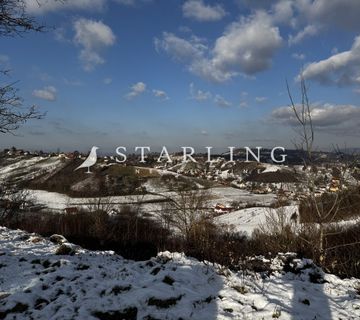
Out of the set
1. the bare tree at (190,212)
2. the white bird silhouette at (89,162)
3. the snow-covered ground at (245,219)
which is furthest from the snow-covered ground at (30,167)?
the bare tree at (190,212)

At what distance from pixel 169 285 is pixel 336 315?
287 cm

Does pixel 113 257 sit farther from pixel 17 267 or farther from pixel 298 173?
pixel 298 173

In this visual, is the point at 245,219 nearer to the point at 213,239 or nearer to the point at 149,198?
the point at 213,239

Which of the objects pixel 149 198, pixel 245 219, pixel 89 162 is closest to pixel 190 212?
pixel 245 219

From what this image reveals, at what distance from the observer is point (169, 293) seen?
22.1 feet

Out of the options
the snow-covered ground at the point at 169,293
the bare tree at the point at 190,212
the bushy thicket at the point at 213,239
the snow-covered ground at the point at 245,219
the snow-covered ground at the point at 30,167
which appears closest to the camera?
the snow-covered ground at the point at 169,293

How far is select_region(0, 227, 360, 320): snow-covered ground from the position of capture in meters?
6.20

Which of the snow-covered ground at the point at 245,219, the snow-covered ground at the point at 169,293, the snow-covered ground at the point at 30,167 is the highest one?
the snow-covered ground at the point at 30,167

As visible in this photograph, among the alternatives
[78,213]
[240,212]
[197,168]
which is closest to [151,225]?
[78,213]

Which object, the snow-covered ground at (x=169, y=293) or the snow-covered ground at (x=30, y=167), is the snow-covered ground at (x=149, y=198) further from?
the snow-covered ground at (x=169, y=293)

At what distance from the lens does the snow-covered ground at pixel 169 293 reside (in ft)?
20.3

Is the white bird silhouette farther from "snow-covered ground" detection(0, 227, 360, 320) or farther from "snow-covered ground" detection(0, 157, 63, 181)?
"snow-covered ground" detection(0, 227, 360, 320)

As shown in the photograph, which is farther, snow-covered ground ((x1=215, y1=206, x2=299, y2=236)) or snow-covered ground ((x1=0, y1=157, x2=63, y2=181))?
snow-covered ground ((x1=0, y1=157, x2=63, y2=181))

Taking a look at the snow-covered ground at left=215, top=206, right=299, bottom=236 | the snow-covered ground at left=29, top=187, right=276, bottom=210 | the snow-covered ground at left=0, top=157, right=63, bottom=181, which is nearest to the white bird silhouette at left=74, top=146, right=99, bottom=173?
the snow-covered ground at left=0, top=157, right=63, bottom=181
